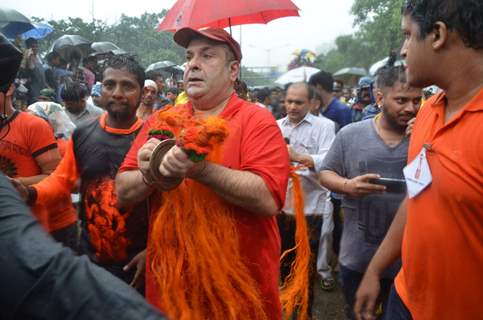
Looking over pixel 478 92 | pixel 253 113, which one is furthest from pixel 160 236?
pixel 478 92

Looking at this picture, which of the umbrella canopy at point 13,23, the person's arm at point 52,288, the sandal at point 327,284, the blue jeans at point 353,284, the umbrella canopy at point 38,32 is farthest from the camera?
the umbrella canopy at point 38,32

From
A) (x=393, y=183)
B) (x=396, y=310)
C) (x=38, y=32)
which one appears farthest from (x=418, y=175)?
(x=38, y=32)

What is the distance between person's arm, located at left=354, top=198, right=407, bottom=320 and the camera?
218 cm

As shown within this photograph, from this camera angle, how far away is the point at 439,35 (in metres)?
1.69

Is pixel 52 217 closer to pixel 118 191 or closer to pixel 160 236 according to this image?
pixel 118 191

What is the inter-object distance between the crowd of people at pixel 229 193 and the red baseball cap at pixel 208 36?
1 centimetres

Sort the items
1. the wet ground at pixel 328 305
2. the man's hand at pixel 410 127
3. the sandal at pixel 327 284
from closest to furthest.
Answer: the man's hand at pixel 410 127, the wet ground at pixel 328 305, the sandal at pixel 327 284

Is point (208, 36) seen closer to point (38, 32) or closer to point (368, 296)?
point (368, 296)

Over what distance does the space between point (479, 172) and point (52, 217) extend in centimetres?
282

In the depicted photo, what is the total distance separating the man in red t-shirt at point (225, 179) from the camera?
6.16 ft

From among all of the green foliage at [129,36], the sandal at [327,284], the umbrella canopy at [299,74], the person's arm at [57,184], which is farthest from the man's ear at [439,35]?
the green foliage at [129,36]

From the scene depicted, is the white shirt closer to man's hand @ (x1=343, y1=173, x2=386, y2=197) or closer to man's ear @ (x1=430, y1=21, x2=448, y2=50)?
man's hand @ (x1=343, y1=173, x2=386, y2=197)

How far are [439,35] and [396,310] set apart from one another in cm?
125

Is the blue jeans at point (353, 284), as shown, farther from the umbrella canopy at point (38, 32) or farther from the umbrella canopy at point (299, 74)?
the umbrella canopy at point (38, 32)
